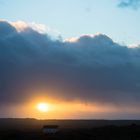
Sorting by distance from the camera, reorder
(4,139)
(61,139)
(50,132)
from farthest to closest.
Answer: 1. (50,132)
2. (4,139)
3. (61,139)

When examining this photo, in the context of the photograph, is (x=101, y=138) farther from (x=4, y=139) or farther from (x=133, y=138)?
(x=4, y=139)

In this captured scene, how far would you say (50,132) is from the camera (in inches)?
3322

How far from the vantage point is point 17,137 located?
7656 cm

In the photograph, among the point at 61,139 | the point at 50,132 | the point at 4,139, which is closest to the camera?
the point at 61,139

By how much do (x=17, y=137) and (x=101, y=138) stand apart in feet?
55.5

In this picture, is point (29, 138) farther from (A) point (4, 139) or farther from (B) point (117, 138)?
(B) point (117, 138)

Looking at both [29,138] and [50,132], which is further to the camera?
[50,132]

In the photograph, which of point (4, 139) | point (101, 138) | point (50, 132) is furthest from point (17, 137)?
point (101, 138)

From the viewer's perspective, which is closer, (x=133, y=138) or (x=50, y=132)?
(x=133, y=138)

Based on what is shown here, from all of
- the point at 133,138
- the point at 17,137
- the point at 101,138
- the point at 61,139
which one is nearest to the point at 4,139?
the point at 17,137

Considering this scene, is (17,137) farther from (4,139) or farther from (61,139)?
(61,139)

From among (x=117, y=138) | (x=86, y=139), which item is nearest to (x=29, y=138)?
(x=86, y=139)

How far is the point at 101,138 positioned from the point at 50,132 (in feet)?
49.4

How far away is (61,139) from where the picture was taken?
2739 inches
